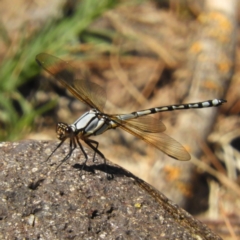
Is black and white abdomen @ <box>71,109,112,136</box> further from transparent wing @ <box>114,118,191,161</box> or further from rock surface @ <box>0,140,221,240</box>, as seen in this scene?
rock surface @ <box>0,140,221,240</box>

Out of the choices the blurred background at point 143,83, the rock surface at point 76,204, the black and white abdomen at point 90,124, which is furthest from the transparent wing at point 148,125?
the blurred background at point 143,83

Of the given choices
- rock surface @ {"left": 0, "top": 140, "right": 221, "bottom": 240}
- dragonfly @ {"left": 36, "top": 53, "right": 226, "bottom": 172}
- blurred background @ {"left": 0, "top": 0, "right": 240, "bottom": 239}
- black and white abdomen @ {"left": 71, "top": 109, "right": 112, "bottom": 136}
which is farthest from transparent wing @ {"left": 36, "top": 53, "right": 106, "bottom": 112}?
blurred background @ {"left": 0, "top": 0, "right": 240, "bottom": 239}

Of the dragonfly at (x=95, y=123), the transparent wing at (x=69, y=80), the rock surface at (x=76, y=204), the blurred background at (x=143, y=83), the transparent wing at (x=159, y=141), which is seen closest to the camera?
the rock surface at (x=76, y=204)

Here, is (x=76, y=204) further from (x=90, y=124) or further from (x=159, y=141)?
(x=159, y=141)

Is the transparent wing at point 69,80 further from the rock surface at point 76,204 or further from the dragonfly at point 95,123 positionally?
the rock surface at point 76,204

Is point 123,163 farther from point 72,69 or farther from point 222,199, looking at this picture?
point 72,69

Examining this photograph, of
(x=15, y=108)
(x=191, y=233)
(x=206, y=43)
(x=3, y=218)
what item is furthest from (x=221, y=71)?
(x=3, y=218)

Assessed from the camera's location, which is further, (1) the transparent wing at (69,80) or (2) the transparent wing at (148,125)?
(1) the transparent wing at (69,80)
